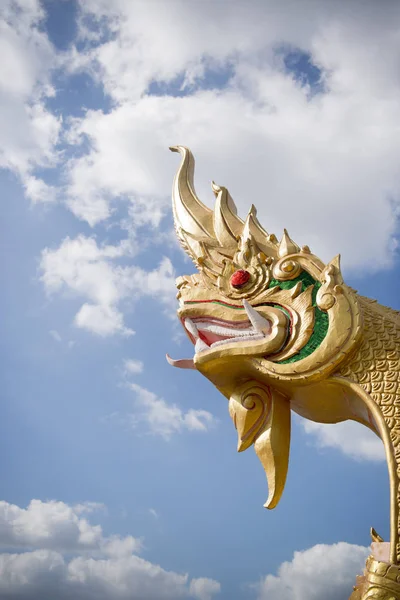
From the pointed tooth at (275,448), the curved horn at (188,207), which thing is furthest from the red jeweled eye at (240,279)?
the pointed tooth at (275,448)

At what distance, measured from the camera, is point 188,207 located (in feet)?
19.8

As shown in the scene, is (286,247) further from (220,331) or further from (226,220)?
(220,331)

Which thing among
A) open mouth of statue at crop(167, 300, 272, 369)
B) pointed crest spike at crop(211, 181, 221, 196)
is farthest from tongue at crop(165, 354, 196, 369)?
pointed crest spike at crop(211, 181, 221, 196)

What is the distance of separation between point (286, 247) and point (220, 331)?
36.3 inches

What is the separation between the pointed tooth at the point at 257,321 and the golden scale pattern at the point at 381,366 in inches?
28.3

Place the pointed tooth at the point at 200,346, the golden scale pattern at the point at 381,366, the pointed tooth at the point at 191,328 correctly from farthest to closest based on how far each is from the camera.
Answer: the pointed tooth at the point at 191,328 → the pointed tooth at the point at 200,346 → the golden scale pattern at the point at 381,366

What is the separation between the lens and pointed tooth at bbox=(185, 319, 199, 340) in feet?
17.5

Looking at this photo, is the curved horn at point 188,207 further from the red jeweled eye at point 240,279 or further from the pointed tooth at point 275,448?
the pointed tooth at point 275,448

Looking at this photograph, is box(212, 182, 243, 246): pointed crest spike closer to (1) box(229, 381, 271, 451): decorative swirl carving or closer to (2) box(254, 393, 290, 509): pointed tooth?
(1) box(229, 381, 271, 451): decorative swirl carving

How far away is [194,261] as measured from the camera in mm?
5727

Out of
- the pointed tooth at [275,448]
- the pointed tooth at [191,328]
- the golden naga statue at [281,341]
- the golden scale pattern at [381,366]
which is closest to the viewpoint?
the golden scale pattern at [381,366]

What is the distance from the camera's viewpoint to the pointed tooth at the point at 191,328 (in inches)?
211

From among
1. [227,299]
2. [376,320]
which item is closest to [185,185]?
[227,299]

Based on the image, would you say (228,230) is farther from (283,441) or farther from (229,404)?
(283,441)
